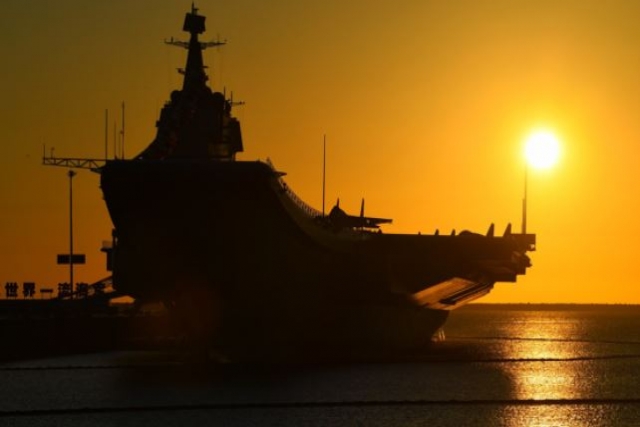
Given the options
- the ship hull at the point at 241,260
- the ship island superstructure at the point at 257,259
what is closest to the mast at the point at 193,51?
the ship island superstructure at the point at 257,259

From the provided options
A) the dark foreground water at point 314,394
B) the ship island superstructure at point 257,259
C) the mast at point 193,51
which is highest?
the mast at point 193,51

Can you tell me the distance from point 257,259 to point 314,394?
11.7m

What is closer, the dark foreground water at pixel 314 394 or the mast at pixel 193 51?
the dark foreground water at pixel 314 394

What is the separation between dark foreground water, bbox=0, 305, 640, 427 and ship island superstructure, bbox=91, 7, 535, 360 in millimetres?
2643

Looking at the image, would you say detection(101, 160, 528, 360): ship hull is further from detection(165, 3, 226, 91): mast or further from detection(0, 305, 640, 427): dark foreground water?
detection(165, 3, 226, 91): mast

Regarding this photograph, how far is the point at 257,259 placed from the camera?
56406 mm

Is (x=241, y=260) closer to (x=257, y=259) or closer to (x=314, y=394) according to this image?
(x=257, y=259)

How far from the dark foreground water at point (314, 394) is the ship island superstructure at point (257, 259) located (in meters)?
2.64

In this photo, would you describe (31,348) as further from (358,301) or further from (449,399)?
(449,399)

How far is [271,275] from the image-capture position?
2247 inches

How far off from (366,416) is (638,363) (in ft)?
122

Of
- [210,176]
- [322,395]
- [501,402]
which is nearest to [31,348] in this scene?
[210,176]

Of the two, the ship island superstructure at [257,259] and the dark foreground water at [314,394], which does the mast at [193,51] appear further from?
the dark foreground water at [314,394]

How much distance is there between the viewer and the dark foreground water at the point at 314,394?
131 feet
